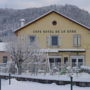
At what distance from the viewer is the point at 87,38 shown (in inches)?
1302

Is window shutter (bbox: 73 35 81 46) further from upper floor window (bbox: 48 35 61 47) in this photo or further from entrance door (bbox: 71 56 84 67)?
upper floor window (bbox: 48 35 61 47)

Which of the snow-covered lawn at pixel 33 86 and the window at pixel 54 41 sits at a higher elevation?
the window at pixel 54 41

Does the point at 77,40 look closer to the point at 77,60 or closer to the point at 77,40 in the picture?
the point at 77,40

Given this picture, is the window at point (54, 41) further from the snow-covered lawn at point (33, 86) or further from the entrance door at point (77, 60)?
the snow-covered lawn at point (33, 86)

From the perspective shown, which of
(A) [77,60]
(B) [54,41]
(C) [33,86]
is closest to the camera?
(C) [33,86]

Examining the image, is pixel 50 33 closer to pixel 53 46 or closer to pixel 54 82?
pixel 53 46

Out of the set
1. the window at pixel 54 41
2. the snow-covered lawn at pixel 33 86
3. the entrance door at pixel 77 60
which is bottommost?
the snow-covered lawn at pixel 33 86

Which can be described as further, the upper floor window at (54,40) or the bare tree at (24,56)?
the upper floor window at (54,40)

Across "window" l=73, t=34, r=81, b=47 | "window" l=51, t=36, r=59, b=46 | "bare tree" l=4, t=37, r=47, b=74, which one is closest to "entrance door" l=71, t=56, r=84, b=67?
"window" l=73, t=34, r=81, b=47

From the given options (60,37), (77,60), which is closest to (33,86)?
(77,60)

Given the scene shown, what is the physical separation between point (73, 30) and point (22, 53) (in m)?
10.4

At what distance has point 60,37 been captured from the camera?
33.2 meters

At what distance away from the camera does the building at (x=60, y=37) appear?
32969mm

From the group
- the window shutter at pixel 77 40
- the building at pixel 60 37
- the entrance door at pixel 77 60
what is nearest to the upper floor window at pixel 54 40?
the building at pixel 60 37
